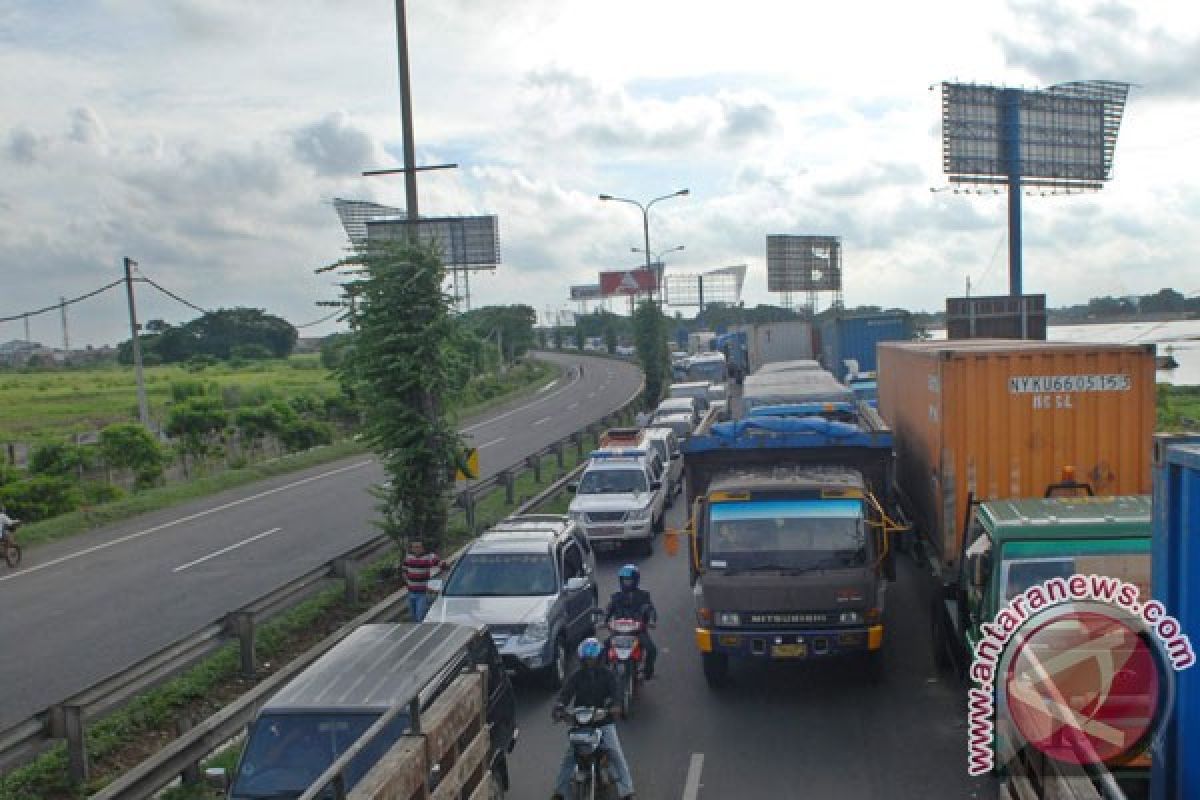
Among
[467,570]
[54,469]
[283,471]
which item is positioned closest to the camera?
[467,570]

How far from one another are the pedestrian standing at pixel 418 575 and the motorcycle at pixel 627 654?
136 inches

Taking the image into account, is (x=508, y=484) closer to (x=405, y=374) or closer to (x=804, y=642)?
(x=405, y=374)

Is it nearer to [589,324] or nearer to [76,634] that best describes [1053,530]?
[76,634]

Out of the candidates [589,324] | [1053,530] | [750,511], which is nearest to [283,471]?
[750,511]

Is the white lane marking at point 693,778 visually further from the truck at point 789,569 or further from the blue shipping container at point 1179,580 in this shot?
the blue shipping container at point 1179,580

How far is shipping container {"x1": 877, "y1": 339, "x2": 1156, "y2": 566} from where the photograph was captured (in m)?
12.2

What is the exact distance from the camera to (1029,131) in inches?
1849

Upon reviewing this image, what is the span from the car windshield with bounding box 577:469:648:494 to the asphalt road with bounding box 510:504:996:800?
710 centimetres

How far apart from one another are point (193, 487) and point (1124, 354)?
24.4 meters

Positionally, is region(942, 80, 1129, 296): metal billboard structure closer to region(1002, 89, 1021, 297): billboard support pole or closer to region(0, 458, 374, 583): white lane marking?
region(1002, 89, 1021, 297): billboard support pole

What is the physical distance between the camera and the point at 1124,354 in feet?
39.7

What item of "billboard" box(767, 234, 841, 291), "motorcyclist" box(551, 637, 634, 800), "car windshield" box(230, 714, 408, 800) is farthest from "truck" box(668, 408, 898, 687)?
"billboard" box(767, 234, 841, 291)
